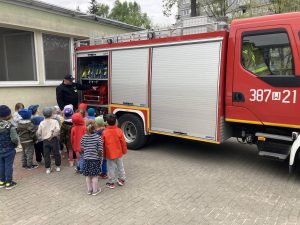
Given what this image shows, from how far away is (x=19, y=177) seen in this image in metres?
5.27

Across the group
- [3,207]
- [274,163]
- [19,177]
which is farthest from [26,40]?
[274,163]

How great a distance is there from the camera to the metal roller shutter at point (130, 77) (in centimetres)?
667

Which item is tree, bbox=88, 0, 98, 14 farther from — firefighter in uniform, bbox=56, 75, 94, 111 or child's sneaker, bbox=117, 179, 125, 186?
child's sneaker, bbox=117, 179, 125, 186

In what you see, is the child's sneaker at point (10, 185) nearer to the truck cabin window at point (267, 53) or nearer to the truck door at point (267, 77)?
the truck door at point (267, 77)

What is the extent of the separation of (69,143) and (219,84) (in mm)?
3397

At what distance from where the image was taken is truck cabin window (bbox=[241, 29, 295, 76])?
4.88 metres

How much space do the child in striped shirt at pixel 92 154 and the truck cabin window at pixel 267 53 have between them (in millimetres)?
3136

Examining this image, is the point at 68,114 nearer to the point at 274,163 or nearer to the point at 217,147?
the point at 217,147

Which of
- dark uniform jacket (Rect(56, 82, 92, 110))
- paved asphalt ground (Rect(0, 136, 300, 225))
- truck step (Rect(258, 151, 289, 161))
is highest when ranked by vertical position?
dark uniform jacket (Rect(56, 82, 92, 110))

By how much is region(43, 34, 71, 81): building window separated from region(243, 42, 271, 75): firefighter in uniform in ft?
22.9

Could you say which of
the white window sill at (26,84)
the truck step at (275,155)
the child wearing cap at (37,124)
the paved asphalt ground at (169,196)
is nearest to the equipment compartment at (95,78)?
the white window sill at (26,84)

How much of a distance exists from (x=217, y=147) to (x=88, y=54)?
4.59 metres

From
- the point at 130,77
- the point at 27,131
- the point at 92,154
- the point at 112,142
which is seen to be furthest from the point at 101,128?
the point at 130,77

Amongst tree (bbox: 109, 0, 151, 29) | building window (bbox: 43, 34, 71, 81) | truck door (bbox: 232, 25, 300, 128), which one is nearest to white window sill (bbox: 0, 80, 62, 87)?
building window (bbox: 43, 34, 71, 81)
